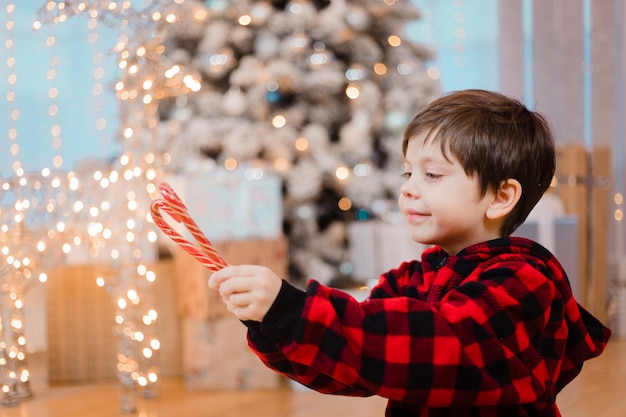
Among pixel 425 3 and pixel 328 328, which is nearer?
pixel 328 328

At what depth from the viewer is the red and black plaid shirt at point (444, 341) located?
2.74 ft

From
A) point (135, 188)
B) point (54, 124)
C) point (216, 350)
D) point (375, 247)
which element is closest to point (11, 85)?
point (54, 124)

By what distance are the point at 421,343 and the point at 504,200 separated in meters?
0.28

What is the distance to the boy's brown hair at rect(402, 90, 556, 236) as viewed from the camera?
1.01 meters

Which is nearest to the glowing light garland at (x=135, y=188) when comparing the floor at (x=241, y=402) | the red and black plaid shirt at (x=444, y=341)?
the floor at (x=241, y=402)

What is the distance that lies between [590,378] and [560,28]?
6.05 feet

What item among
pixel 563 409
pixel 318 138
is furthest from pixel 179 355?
pixel 563 409

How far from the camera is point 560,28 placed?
11.9 ft

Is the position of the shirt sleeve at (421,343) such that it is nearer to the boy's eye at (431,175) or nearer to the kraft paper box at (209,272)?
the boy's eye at (431,175)

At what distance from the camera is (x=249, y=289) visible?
82 centimetres

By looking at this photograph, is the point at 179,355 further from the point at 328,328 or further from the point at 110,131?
the point at 328,328

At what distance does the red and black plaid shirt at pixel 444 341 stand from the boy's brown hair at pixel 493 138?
0.10m

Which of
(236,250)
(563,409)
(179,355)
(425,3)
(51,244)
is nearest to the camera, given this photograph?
(563,409)

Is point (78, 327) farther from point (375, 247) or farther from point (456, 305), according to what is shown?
point (456, 305)
